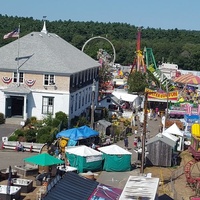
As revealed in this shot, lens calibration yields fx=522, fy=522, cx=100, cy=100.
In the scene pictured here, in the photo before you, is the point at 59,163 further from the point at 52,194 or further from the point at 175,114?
the point at 175,114

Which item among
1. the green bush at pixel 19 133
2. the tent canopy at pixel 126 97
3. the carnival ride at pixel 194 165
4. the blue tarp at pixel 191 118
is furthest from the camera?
the tent canopy at pixel 126 97

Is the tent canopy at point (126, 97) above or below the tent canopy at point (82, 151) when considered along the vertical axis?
above

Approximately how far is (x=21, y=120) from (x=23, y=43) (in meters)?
7.83

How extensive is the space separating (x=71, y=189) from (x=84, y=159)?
10642 mm

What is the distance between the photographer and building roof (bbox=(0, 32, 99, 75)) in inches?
1626

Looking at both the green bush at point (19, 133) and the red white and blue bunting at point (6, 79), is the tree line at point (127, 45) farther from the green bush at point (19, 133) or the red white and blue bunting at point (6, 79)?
the green bush at point (19, 133)

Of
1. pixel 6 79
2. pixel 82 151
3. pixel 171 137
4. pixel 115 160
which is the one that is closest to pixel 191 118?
pixel 171 137

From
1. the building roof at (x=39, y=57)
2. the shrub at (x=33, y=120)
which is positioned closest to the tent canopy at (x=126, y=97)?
the building roof at (x=39, y=57)

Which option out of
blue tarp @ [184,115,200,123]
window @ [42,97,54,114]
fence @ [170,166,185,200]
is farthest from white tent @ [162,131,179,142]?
window @ [42,97,54,114]

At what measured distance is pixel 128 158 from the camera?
31094mm

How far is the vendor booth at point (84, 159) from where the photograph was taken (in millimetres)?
29781

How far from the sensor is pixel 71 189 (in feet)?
62.7

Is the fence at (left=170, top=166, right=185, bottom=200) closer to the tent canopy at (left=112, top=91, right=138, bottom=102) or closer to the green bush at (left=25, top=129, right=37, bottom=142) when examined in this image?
the green bush at (left=25, top=129, right=37, bottom=142)

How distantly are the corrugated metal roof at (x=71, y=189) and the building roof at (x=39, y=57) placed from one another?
70.4ft
